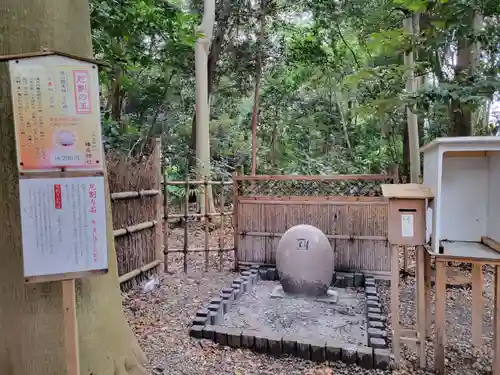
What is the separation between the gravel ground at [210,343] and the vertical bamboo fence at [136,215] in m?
0.32

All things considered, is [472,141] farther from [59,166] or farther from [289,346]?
[59,166]

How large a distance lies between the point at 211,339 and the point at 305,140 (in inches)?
383

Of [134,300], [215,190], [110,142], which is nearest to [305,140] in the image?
[215,190]

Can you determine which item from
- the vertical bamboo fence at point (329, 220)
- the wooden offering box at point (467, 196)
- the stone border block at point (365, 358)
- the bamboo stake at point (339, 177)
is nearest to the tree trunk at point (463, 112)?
the bamboo stake at point (339, 177)

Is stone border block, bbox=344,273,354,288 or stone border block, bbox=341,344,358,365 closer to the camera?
stone border block, bbox=341,344,358,365

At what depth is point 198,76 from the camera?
9.34 m

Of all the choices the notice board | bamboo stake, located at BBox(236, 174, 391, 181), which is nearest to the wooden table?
bamboo stake, located at BBox(236, 174, 391, 181)

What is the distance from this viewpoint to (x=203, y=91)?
372 inches

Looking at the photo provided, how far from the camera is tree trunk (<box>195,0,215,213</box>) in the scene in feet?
29.8

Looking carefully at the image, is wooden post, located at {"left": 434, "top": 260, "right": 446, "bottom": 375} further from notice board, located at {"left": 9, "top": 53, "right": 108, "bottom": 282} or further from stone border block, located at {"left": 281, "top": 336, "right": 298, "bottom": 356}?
notice board, located at {"left": 9, "top": 53, "right": 108, "bottom": 282}

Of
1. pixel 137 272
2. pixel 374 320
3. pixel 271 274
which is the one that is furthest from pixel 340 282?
pixel 137 272

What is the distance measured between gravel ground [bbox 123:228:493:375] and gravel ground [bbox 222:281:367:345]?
438 mm

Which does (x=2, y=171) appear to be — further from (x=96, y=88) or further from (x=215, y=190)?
(x=215, y=190)

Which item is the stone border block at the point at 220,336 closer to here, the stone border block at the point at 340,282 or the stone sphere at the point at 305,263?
the stone sphere at the point at 305,263
